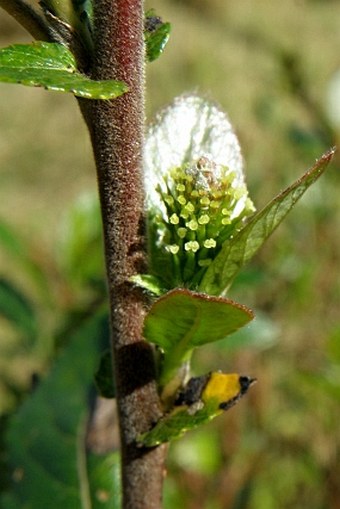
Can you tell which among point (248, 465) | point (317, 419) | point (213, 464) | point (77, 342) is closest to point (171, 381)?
point (77, 342)

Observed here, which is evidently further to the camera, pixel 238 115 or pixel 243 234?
pixel 238 115

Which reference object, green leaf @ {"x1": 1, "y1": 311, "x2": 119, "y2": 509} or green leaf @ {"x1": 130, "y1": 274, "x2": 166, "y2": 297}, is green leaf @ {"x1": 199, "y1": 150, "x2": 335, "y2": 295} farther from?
green leaf @ {"x1": 1, "y1": 311, "x2": 119, "y2": 509}

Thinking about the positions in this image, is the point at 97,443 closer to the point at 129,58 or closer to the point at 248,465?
the point at 129,58

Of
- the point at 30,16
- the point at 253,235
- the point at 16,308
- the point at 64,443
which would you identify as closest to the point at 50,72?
the point at 30,16

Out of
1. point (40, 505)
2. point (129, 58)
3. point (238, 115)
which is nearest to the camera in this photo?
point (129, 58)

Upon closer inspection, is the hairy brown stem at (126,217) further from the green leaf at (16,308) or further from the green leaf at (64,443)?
the green leaf at (16,308)

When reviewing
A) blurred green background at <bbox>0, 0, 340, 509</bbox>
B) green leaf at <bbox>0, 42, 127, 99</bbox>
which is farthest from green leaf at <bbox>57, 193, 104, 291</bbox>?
green leaf at <bbox>0, 42, 127, 99</bbox>

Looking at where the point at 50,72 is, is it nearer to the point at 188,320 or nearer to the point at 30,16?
the point at 30,16

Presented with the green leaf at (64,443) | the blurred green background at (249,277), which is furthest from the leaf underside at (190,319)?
the green leaf at (64,443)
